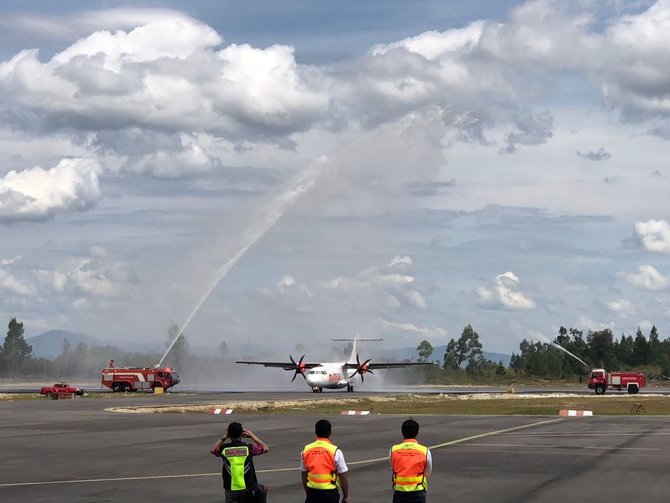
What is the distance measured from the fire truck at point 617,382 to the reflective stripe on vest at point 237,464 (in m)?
99.6

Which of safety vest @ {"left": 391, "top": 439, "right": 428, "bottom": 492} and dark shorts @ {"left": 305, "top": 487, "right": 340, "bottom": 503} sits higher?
safety vest @ {"left": 391, "top": 439, "right": 428, "bottom": 492}

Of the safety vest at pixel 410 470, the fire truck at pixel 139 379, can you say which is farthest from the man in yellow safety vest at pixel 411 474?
the fire truck at pixel 139 379

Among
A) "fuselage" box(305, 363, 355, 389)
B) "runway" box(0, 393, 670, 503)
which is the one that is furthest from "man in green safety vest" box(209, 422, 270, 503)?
"fuselage" box(305, 363, 355, 389)

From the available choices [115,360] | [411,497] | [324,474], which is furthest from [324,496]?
[115,360]

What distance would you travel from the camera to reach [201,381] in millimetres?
167875

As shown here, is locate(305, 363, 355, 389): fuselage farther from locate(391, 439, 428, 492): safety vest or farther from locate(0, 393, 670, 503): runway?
locate(391, 439, 428, 492): safety vest

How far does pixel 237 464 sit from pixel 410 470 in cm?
292

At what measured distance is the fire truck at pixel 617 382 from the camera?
10831cm

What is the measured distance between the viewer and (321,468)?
14.4 meters

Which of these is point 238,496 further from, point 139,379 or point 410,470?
point 139,379

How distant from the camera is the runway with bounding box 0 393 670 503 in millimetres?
23578

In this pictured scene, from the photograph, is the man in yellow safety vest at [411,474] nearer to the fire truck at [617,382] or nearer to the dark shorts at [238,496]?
the dark shorts at [238,496]

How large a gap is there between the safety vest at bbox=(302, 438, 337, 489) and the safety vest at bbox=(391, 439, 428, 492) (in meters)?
1.07


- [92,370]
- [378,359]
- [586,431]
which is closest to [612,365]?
[378,359]
